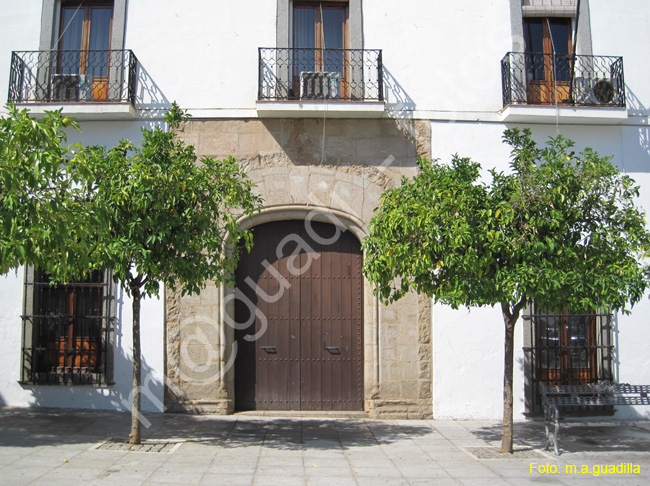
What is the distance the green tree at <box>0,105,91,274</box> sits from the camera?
436cm

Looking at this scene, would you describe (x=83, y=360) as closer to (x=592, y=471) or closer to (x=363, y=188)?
(x=363, y=188)

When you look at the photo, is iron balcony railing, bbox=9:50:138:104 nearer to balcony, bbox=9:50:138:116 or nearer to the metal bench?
balcony, bbox=9:50:138:116

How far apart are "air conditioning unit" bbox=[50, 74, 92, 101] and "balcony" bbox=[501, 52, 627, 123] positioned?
6.14 meters

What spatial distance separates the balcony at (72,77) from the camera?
8352mm

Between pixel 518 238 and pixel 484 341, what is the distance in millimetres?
2823

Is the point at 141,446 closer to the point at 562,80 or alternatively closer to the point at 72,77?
the point at 72,77

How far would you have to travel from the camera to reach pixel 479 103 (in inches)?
337

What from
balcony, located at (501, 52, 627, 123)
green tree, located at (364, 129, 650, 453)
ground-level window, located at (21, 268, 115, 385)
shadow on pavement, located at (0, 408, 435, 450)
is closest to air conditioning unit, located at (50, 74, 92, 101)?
ground-level window, located at (21, 268, 115, 385)

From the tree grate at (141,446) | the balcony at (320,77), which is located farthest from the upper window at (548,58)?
the tree grate at (141,446)

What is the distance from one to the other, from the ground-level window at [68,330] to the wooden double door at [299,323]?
188 centimetres

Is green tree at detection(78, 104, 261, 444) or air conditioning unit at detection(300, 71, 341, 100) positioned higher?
air conditioning unit at detection(300, 71, 341, 100)

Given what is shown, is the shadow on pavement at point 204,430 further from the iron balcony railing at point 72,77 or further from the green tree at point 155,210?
the iron balcony railing at point 72,77

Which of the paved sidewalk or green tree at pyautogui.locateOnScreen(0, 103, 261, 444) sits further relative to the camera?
the paved sidewalk

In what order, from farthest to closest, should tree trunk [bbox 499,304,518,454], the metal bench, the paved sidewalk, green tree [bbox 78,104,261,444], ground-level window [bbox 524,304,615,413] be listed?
ground-level window [bbox 524,304,615,413] → the metal bench → tree trunk [bbox 499,304,518,454] → green tree [bbox 78,104,261,444] → the paved sidewalk
